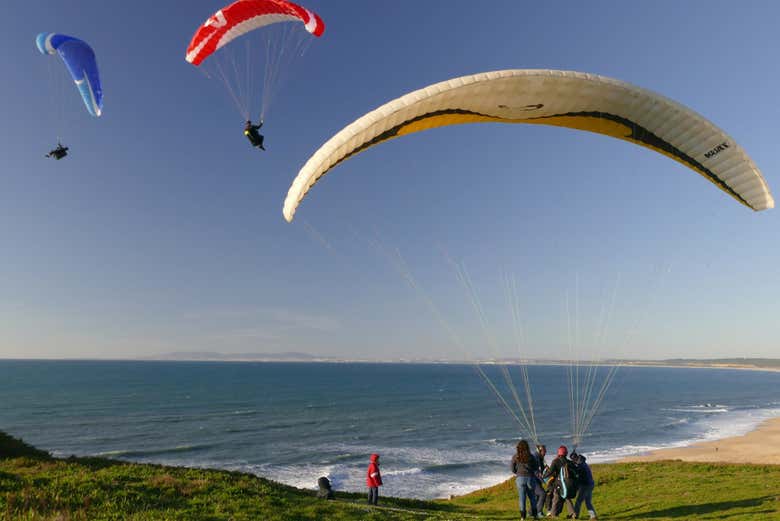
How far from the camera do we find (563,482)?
897 centimetres

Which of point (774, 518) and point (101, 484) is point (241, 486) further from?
point (774, 518)

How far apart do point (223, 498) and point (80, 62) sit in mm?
17278

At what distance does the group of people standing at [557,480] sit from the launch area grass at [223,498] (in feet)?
5.55

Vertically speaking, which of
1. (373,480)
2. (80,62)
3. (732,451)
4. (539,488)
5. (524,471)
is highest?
(80,62)

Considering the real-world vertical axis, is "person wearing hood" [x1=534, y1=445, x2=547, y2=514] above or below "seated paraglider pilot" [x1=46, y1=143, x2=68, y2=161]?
below

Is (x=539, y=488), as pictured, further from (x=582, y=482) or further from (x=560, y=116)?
(x=560, y=116)

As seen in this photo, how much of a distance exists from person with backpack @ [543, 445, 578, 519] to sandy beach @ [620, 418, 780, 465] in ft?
89.0

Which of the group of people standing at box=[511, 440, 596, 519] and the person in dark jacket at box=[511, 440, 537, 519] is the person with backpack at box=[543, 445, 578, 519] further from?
the person in dark jacket at box=[511, 440, 537, 519]

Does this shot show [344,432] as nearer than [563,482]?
No

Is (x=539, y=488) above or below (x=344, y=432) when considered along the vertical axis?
above

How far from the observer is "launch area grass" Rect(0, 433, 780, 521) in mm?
7523

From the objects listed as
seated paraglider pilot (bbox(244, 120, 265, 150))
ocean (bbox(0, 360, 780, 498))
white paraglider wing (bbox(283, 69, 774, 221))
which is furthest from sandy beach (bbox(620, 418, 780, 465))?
seated paraglider pilot (bbox(244, 120, 265, 150))

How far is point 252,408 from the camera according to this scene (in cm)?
6525

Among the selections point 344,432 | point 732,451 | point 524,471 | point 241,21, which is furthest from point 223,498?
point 732,451
